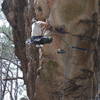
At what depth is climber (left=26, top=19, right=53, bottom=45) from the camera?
11.2 feet

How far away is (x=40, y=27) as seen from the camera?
12.3 ft

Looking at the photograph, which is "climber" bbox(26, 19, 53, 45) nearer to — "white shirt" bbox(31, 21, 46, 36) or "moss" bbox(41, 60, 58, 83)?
"white shirt" bbox(31, 21, 46, 36)

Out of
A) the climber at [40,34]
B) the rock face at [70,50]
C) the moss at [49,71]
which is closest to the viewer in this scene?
the climber at [40,34]

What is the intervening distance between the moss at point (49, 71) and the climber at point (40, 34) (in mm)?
448

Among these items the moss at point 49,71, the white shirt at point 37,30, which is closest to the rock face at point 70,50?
the moss at point 49,71

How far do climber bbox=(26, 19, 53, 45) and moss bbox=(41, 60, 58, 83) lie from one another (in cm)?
45

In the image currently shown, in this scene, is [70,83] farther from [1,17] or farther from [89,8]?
[1,17]

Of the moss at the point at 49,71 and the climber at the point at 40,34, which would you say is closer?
the climber at the point at 40,34

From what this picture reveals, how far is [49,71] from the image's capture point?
409 cm

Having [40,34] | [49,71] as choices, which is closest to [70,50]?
[40,34]

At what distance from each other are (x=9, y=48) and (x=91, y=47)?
34.2 ft

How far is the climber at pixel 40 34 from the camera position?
11.2 ft

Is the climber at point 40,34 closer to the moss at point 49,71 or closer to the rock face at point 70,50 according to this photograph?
the rock face at point 70,50

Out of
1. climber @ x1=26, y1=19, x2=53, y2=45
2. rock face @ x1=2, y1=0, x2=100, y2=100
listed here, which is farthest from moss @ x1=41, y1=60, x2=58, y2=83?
climber @ x1=26, y1=19, x2=53, y2=45
